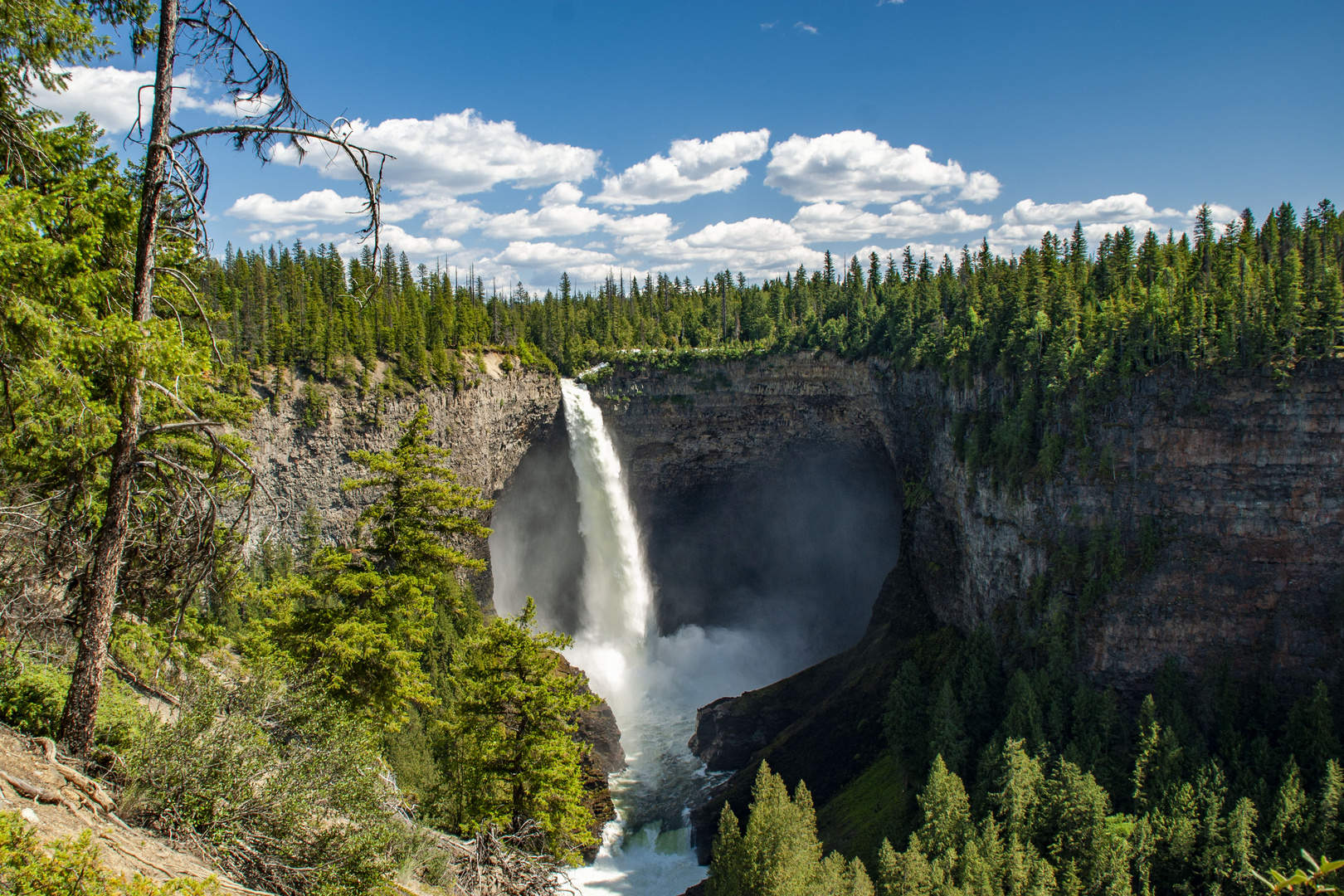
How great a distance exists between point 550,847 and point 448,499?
8.65 m

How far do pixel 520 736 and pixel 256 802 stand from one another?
32.2 ft

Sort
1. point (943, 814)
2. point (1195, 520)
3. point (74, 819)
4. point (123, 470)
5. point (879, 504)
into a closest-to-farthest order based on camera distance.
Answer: point (74, 819) → point (123, 470) → point (943, 814) → point (1195, 520) → point (879, 504)

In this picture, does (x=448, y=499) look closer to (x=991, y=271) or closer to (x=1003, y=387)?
(x=1003, y=387)

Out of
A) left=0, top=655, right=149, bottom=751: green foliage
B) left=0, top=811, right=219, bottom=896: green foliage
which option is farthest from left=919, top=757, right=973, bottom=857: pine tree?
left=0, top=811, right=219, bottom=896: green foliage

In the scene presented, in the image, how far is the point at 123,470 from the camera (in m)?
8.16

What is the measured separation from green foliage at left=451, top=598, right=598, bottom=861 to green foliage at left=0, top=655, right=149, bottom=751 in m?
9.46

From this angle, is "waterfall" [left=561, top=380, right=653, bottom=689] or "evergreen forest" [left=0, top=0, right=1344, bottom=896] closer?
"evergreen forest" [left=0, top=0, right=1344, bottom=896]

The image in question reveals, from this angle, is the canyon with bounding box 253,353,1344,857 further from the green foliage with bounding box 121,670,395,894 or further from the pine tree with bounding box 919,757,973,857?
the pine tree with bounding box 919,757,973,857

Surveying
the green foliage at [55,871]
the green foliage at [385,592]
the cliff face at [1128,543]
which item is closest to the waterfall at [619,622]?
the cliff face at [1128,543]

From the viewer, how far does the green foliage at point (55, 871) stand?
598 centimetres

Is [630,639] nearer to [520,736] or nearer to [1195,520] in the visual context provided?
[1195,520]

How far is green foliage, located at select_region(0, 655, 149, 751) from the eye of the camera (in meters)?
9.59

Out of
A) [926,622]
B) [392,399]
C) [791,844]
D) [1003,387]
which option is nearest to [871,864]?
[791,844]

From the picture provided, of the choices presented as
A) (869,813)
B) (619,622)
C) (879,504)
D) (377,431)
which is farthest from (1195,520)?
(377,431)
